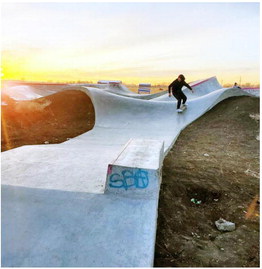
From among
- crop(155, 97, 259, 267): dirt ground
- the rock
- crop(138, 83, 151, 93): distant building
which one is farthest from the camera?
crop(138, 83, 151, 93): distant building

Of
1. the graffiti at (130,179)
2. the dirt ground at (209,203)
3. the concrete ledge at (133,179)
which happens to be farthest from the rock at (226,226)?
the graffiti at (130,179)

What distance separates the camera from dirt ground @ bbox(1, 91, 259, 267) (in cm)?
337

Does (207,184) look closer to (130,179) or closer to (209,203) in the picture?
(209,203)

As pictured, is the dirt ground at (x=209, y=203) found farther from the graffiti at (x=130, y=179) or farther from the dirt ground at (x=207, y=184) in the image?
the graffiti at (x=130, y=179)

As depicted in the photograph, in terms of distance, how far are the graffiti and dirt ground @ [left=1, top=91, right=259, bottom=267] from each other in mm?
762

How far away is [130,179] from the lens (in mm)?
3680

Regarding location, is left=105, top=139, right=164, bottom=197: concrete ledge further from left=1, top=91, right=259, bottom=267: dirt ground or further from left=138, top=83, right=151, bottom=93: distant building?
left=138, top=83, right=151, bottom=93: distant building

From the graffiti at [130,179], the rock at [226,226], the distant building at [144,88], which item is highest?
the distant building at [144,88]

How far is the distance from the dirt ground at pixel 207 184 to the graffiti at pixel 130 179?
0.76 meters

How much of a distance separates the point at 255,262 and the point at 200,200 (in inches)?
64.3

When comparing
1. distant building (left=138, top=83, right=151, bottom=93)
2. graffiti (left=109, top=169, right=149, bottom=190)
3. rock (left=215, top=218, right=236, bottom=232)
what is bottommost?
rock (left=215, top=218, right=236, bottom=232)

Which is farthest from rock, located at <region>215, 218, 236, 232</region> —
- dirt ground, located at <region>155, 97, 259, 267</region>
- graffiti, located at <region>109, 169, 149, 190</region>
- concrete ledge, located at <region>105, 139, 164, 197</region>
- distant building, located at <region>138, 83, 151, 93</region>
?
distant building, located at <region>138, 83, 151, 93</region>

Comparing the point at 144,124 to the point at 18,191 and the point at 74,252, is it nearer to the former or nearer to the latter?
the point at 18,191

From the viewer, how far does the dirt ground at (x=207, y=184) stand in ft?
11.1
